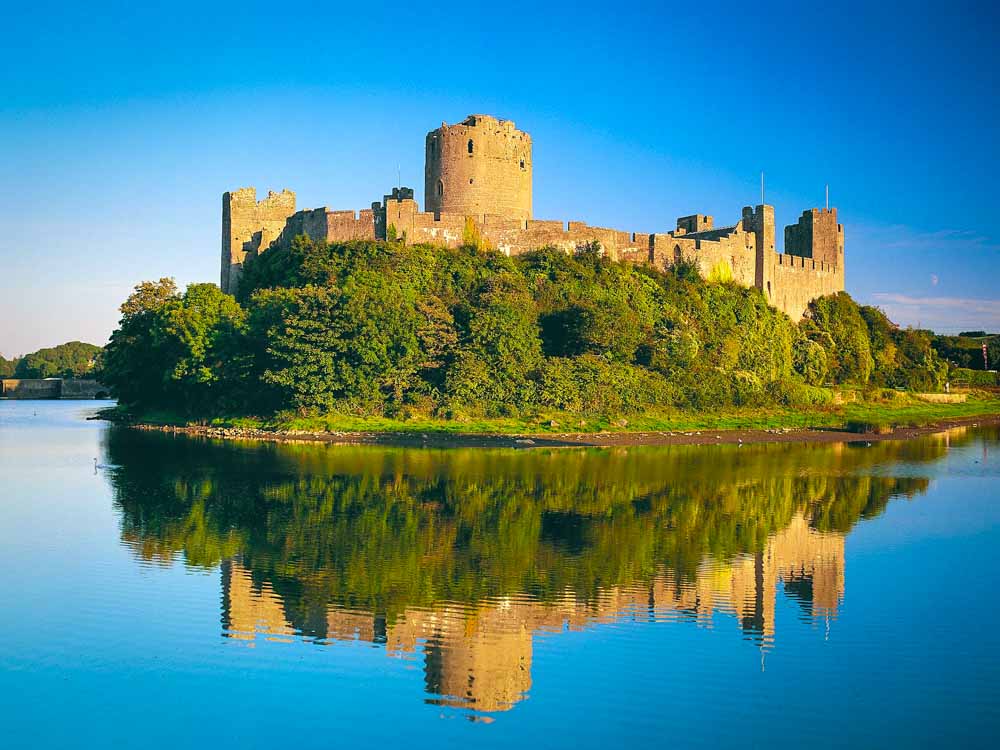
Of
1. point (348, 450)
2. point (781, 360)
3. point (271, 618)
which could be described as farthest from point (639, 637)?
point (781, 360)

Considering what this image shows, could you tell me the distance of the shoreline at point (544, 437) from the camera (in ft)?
93.2

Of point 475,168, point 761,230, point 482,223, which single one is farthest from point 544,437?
point 761,230

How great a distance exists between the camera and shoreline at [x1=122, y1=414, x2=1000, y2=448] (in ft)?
93.2

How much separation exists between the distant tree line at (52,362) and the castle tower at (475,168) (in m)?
66.7

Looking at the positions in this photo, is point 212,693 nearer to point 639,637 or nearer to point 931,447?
point 639,637

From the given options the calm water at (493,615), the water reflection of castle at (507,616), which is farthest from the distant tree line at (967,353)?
the water reflection of castle at (507,616)

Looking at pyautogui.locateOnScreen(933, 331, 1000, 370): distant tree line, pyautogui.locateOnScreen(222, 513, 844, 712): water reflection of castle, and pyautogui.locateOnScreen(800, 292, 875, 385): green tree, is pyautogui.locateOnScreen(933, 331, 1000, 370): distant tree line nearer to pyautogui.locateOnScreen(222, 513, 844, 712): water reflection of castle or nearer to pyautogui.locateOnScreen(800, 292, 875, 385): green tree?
pyautogui.locateOnScreen(800, 292, 875, 385): green tree

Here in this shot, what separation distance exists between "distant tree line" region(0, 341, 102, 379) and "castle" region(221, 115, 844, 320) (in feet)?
199

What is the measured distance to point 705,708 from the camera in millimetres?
7633

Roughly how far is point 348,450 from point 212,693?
18368 millimetres

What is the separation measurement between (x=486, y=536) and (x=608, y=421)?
18.4 m

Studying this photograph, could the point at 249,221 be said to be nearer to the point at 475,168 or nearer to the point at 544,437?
the point at 475,168

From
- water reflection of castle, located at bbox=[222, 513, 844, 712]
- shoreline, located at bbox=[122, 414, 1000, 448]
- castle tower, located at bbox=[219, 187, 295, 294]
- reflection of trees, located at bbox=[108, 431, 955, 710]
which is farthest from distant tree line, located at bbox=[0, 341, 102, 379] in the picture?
water reflection of castle, located at bbox=[222, 513, 844, 712]

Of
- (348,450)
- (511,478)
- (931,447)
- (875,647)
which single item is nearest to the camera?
(875,647)
